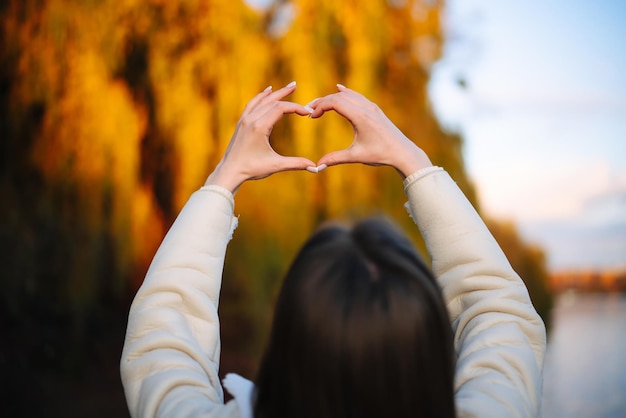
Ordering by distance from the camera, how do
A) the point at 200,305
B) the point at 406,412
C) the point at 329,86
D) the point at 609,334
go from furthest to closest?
1. the point at 609,334
2. the point at 329,86
3. the point at 200,305
4. the point at 406,412

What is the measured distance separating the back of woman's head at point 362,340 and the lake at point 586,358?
380 cm

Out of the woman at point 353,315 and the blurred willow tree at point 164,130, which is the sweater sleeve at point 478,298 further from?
the blurred willow tree at point 164,130

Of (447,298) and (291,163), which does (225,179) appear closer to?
(291,163)

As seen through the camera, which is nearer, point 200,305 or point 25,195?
point 200,305

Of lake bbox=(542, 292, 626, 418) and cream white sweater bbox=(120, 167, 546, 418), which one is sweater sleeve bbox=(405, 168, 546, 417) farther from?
lake bbox=(542, 292, 626, 418)

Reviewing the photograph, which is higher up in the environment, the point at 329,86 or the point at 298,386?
the point at 329,86

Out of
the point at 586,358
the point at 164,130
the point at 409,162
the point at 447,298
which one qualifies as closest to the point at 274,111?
the point at 409,162

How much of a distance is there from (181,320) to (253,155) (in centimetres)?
21

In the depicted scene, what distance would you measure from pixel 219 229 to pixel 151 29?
10.5ft

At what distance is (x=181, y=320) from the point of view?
65cm

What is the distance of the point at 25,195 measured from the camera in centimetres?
335

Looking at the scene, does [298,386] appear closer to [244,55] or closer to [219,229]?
[219,229]

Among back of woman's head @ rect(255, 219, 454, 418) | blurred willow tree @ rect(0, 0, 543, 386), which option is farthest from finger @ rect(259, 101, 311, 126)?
blurred willow tree @ rect(0, 0, 543, 386)

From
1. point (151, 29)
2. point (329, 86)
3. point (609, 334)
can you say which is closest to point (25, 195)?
point (151, 29)
